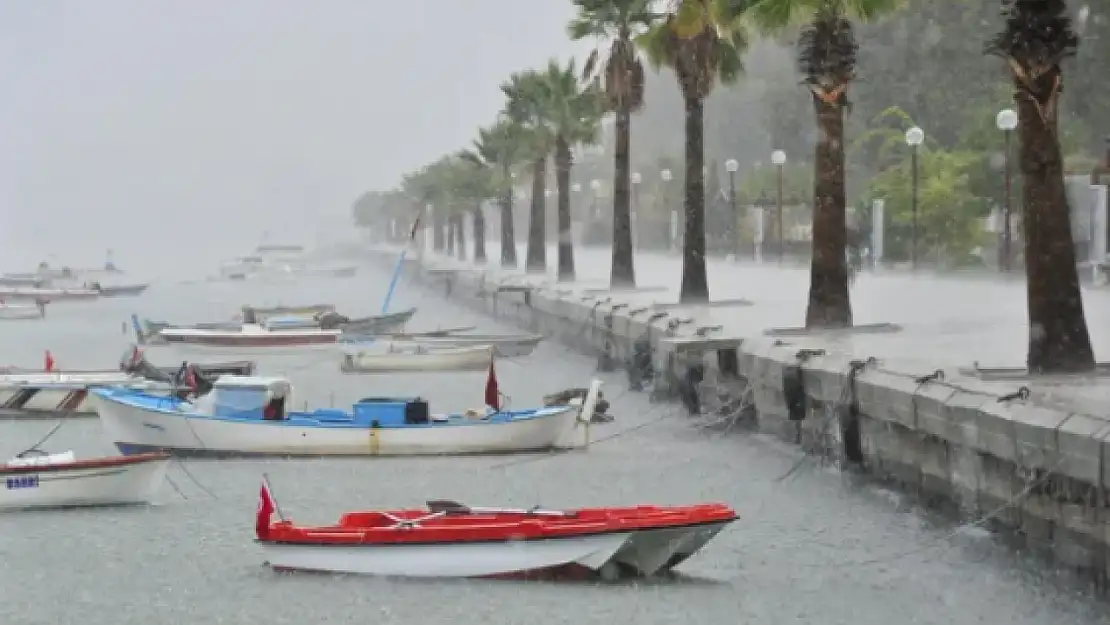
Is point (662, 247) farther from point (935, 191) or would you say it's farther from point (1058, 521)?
point (1058, 521)

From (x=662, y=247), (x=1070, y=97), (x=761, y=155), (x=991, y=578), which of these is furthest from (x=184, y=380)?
(x=761, y=155)

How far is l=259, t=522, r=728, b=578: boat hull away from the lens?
719 inches

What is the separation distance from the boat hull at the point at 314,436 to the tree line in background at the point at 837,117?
242 inches

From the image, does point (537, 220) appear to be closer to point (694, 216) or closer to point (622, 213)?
point (622, 213)

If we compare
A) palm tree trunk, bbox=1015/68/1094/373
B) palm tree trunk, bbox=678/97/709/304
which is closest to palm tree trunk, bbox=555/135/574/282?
palm tree trunk, bbox=678/97/709/304

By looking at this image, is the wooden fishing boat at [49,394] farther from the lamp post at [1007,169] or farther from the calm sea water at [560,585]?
the lamp post at [1007,169]

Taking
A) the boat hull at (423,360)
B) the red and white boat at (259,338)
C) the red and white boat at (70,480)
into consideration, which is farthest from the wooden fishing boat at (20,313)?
the red and white boat at (70,480)

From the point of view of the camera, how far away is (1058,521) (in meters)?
17.8

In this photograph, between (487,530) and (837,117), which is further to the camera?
(837,117)

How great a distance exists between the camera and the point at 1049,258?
2212cm

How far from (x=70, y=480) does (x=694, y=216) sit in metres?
23.3

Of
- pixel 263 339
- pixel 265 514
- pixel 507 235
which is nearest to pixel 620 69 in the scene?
pixel 263 339

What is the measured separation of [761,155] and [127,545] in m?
111

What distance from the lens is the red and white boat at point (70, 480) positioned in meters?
23.6
